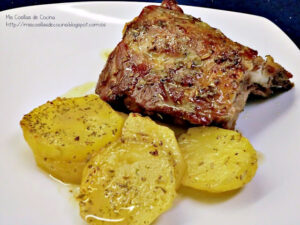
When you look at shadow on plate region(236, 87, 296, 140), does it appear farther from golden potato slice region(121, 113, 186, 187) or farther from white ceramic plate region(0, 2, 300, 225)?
golden potato slice region(121, 113, 186, 187)

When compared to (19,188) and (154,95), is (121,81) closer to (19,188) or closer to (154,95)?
(154,95)

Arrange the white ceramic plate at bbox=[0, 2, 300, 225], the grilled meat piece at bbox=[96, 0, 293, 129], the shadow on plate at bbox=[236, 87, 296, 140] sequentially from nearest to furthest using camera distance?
the white ceramic plate at bbox=[0, 2, 300, 225] → the grilled meat piece at bbox=[96, 0, 293, 129] → the shadow on plate at bbox=[236, 87, 296, 140]

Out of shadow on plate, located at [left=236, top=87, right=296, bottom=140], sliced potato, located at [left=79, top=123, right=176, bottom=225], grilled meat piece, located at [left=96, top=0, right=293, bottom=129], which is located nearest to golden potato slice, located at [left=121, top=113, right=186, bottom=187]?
sliced potato, located at [left=79, top=123, right=176, bottom=225]

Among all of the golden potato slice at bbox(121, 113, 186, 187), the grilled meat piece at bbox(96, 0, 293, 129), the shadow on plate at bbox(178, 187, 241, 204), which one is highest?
the grilled meat piece at bbox(96, 0, 293, 129)

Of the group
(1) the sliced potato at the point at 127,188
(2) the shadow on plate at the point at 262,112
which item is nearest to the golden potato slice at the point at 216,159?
(1) the sliced potato at the point at 127,188

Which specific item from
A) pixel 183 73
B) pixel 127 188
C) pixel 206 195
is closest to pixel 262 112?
pixel 183 73

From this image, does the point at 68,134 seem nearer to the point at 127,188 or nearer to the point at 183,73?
the point at 127,188
